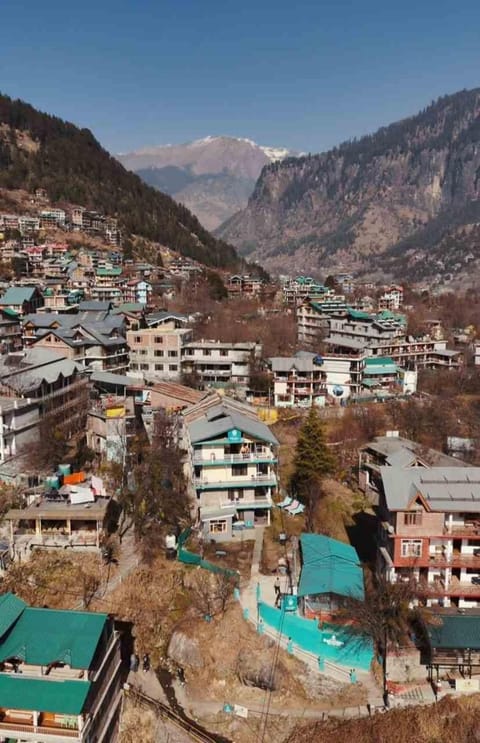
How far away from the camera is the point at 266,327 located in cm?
5578

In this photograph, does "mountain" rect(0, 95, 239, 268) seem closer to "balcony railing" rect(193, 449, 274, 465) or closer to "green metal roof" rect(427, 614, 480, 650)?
"balcony railing" rect(193, 449, 274, 465)

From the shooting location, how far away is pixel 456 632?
1892cm

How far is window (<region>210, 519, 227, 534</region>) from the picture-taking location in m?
25.0

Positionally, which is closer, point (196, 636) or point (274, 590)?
point (196, 636)

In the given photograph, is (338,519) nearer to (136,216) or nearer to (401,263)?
(136,216)

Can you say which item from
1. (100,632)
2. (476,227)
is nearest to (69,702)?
(100,632)

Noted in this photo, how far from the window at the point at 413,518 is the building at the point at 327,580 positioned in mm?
2997

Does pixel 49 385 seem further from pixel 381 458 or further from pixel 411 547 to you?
pixel 411 547

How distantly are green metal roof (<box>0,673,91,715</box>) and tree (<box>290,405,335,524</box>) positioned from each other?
1547 centimetres

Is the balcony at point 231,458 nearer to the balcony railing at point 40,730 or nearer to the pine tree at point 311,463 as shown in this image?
the pine tree at point 311,463

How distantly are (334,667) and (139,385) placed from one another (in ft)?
75.2

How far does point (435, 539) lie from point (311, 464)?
892cm

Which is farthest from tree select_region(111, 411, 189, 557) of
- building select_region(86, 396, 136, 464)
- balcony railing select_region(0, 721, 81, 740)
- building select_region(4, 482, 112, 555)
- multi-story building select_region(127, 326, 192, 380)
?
multi-story building select_region(127, 326, 192, 380)

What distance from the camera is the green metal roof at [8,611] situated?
51.2 feet
